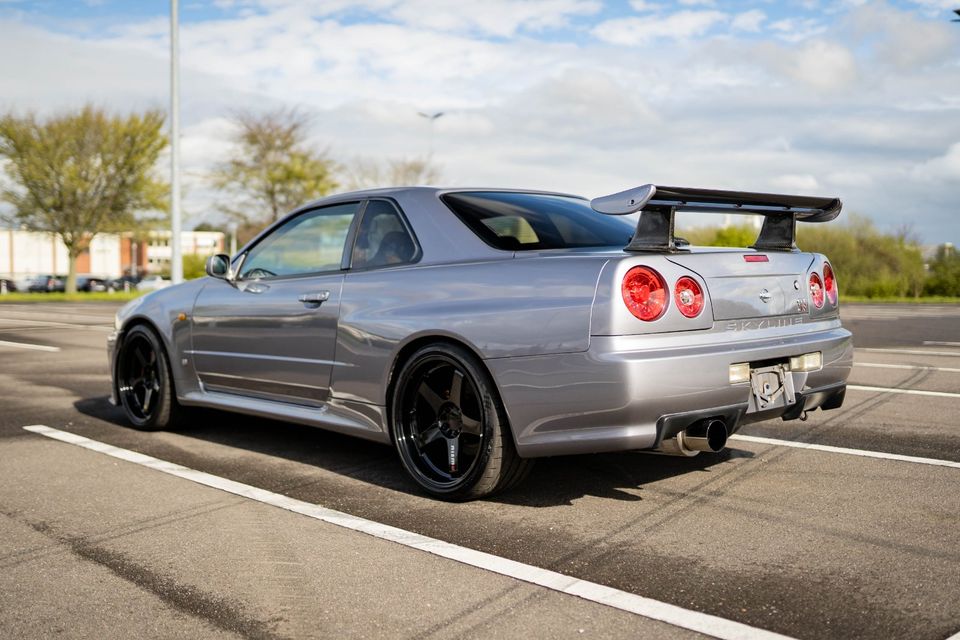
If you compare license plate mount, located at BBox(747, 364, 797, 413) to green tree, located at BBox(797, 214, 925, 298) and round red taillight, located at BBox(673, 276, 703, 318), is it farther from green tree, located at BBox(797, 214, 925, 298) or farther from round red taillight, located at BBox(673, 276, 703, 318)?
green tree, located at BBox(797, 214, 925, 298)

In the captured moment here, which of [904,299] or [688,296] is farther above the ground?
[688,296]

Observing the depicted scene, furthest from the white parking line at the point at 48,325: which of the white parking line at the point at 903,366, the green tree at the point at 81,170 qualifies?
the green tree at the point at 81,170

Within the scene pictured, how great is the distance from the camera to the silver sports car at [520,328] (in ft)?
12.4

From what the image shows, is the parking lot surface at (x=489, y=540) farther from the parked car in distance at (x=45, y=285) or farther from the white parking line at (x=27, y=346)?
the parked car in distance at (x=45, y=285)

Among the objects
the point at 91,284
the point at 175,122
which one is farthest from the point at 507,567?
the point at 91,284

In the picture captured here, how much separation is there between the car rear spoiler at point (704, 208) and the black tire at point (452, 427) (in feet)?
2.96

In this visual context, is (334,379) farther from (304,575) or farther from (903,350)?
(903,350)

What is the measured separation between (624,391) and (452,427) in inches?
38.2

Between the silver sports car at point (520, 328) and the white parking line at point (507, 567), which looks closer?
the white parking line at point (507, 567)

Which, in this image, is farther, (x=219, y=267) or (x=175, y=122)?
(x=175, y=122)

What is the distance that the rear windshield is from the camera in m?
4.43

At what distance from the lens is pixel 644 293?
381 cm

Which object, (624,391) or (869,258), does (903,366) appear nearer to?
(624,391)

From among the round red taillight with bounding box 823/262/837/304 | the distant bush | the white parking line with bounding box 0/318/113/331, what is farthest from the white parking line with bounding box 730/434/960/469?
the distant bush
